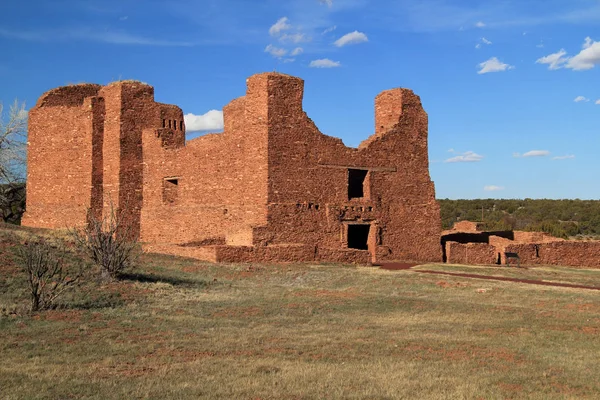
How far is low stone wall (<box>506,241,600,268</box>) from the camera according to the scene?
28109mm

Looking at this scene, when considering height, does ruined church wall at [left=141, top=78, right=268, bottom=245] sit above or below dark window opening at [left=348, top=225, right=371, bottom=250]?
above

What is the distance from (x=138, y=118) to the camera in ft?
97.8

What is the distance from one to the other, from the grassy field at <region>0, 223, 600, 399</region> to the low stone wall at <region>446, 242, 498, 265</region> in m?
8.72

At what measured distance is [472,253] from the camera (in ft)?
90.3

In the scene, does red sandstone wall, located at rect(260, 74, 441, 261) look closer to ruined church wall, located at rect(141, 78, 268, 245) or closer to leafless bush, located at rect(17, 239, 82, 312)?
ruined church wall, located at rect(141, 78, 268, 245)

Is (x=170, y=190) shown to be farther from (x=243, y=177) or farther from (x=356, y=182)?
(x=356, y=182)

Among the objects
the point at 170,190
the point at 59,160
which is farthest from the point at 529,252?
the point at 59,160

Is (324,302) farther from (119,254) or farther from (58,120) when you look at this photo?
(58,120)

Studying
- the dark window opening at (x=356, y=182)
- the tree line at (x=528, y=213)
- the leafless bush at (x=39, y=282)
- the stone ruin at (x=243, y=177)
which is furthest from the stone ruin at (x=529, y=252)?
the tree line at (x=528, y=213)

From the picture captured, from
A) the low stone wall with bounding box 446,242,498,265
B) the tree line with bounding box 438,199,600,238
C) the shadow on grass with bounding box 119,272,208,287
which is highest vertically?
the tree line with bounding box 438,199,600,238

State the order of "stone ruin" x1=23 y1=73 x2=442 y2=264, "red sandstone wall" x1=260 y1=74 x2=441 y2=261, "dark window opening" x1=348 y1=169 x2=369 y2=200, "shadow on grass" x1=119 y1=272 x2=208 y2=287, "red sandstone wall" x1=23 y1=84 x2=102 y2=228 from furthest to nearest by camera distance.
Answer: "red sandstone wall" x1=23 y1=84 x2=102 y2=228 → "dark window opening" x1=348 y1=169 x2=369 y2=200 → "red sandstone wall" x1=260 y1=74 x2=441 y2=261 → "stone ruin" x1=23 y1=73 x2=442 y2=264 → "shadow on grass" x1=119 y1=272 x2=208 y2=287

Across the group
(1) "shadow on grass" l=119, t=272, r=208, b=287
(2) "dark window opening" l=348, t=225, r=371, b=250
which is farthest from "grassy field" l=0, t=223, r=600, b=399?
(2) "dark window opening" l=348, t=225, r=371, b=250

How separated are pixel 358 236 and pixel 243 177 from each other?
19.4 ft

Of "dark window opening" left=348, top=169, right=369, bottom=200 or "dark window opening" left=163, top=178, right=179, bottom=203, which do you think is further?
"dark window opening" left=163, top=178, right=179, bottom=203
